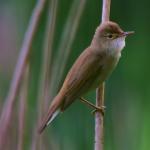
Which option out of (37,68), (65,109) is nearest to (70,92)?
(65,109)

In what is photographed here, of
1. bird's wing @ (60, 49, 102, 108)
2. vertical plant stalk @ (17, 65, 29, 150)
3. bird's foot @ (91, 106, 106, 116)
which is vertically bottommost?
vertical plant stalk @ (17, 65, 29, 150)

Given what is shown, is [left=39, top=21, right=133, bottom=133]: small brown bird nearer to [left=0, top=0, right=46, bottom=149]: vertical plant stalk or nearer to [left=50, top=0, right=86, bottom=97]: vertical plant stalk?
[left=50, top=0, right=86, bottom=97]: vertical plant stalk

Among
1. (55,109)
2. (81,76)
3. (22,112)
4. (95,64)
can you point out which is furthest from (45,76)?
(95,64)

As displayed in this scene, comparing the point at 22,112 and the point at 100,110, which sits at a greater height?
the point at 100,110

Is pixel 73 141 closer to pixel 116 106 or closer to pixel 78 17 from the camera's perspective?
pixel 116 106

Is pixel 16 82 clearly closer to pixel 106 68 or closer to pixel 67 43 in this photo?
pixel 67 43

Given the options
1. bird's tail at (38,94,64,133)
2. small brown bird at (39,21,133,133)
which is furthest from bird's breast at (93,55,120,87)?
bird's tail at (38,94,64,133)

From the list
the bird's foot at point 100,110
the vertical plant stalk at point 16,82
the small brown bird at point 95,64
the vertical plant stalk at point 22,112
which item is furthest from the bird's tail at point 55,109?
the vertical plant stalk at point 16,82
